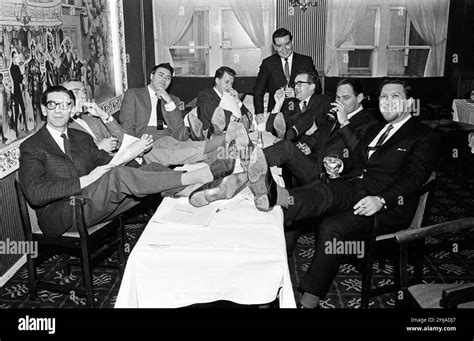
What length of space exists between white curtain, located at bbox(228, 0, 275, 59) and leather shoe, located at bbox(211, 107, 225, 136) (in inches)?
176

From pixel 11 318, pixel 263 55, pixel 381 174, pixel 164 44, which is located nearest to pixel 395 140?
pixel 381 174

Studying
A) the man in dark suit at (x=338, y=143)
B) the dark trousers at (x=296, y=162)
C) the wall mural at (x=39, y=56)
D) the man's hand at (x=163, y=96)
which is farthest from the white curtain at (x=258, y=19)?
the dark trousers at (x=296, y=162)

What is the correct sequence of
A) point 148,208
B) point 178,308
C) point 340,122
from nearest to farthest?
point 178,308 → point 340,122 → point 148,208

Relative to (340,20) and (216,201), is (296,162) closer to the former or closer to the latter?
(216,201)

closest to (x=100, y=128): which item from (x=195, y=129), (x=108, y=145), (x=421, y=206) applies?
(x=108, y=145)

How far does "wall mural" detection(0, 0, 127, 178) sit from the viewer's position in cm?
394

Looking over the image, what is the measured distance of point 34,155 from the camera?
10.8 feet

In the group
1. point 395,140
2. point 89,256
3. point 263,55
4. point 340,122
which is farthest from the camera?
point 263,55

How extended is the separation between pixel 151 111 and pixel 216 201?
2.74 meters

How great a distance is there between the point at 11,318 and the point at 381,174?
2.53 metres

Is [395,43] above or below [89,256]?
above

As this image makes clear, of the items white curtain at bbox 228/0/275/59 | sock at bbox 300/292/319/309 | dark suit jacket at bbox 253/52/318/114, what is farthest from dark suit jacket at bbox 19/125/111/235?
white curtain at bbox 228/0/275/59

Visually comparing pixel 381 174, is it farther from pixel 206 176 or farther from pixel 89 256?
pixel 89 256

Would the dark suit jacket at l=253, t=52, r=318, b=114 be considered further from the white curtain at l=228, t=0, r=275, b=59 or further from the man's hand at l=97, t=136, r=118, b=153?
the man's hand at l=97, t=136, r=118, b=153
